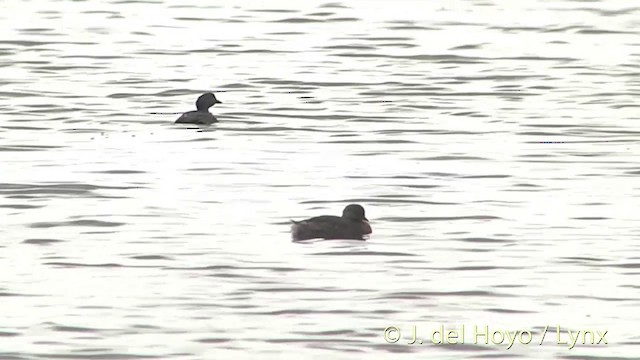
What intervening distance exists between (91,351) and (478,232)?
4778mm

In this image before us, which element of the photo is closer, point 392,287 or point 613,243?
point 392,287

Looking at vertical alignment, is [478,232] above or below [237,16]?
above

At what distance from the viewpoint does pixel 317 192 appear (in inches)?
706

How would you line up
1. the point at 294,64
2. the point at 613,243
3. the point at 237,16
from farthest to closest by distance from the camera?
the point at 237,16
the point at 294,64
the point at 613,243

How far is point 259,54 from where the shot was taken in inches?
1254

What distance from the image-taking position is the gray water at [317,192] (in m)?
12.5

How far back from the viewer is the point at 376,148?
20922mm

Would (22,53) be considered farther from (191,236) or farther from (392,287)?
(392,287)

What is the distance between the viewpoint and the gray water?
493 inches

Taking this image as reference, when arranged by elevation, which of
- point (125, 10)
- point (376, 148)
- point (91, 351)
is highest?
point (91, 351)

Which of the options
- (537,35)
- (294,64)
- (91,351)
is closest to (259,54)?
(294,64)

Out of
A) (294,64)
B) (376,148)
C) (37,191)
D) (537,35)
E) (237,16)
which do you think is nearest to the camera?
(37,191)

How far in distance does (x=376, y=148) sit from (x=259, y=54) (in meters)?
11.1

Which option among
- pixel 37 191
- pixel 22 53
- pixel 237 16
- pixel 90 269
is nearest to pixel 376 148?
pixel 37 191
